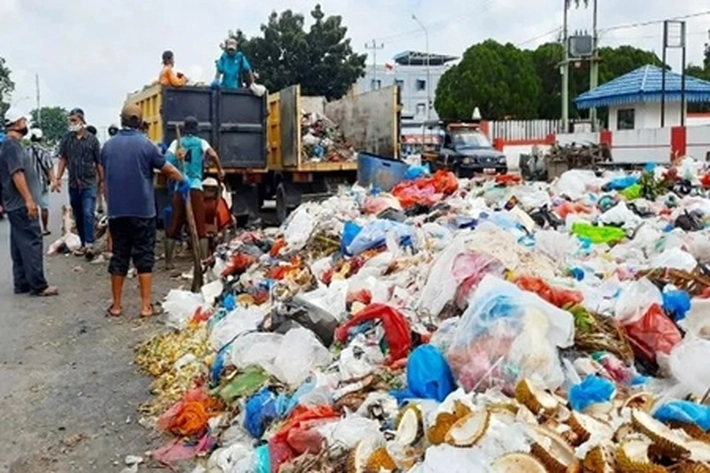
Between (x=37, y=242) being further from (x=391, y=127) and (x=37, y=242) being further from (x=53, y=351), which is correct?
(x=391, y=127)

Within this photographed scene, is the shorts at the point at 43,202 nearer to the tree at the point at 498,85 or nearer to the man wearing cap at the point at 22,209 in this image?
the man wearing cap at the point at 22,209

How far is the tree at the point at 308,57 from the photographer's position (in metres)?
34.5

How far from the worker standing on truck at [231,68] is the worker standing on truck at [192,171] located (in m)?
2.18

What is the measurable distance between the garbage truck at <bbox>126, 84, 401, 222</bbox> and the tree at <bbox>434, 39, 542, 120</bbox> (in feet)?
91.7

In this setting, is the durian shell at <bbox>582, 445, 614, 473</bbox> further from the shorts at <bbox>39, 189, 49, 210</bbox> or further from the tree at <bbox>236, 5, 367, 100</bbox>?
the tree at <bbox>236, 5, 367, 100</bbox>

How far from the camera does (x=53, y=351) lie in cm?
550

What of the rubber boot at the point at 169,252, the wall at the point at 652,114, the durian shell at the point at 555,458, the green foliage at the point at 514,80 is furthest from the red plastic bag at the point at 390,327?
the green foliage at the point at 514,80

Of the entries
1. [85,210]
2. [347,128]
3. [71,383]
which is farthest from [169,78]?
[71,383]

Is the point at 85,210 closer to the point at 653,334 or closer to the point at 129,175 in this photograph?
the point at 129,175

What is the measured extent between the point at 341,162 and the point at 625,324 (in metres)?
7.71

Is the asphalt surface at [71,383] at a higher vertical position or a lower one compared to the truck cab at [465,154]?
lower

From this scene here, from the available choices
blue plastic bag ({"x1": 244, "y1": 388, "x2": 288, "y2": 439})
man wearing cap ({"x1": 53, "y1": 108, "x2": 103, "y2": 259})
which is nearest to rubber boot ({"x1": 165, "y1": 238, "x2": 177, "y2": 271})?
man wearing cap ({"x1": 53, "y1": 108, "x2": 103, "y2": 259})

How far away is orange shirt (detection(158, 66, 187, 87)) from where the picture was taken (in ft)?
32.3

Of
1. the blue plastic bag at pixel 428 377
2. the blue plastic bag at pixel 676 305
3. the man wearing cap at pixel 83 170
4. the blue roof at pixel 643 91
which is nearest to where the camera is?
Answer: the blue plastic bag at pixel 428 377
